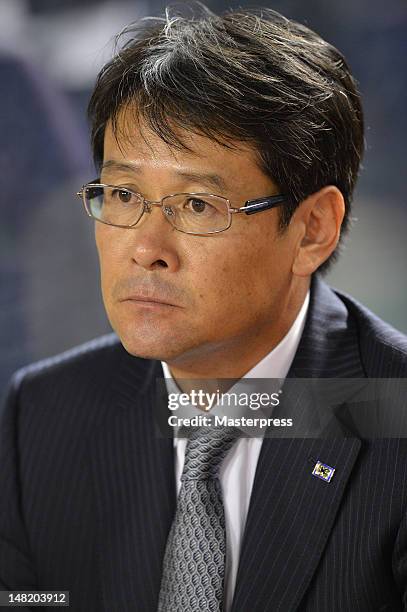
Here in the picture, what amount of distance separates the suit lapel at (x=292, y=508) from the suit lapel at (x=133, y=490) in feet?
0.70

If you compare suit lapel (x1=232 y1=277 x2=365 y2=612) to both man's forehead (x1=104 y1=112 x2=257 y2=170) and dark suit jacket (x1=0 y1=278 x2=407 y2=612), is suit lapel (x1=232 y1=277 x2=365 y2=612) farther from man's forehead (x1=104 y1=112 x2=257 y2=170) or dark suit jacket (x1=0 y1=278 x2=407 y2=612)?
man's forehead (x1=104 y1=112 x2=257 y2=170)

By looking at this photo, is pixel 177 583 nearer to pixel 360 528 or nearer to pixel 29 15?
pixel 360 528

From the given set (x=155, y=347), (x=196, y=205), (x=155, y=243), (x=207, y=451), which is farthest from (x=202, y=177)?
(x=207, y=451)

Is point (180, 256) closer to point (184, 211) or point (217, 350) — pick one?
point (184, 211)

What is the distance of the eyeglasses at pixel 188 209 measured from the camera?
161cm

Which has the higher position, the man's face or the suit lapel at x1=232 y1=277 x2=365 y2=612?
the man's face

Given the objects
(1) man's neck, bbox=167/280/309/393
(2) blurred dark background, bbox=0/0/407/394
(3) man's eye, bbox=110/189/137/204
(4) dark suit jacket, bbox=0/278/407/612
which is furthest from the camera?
(2) blurred dark background, bbox=0/0/407/394

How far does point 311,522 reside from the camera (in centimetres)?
161

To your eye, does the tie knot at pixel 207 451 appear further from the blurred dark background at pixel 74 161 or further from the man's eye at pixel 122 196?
the blurred dark background at pixel 74 161

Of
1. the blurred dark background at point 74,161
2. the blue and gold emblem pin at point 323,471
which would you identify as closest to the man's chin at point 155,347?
the blue and gold emblem pin at point 323,471

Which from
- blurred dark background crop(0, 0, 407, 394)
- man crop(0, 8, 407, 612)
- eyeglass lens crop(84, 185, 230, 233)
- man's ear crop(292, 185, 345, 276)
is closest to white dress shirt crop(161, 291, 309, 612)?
man crop(0, 8, 407, 612)

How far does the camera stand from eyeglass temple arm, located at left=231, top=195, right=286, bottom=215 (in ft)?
5.39

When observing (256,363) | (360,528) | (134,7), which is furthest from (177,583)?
(134,7)

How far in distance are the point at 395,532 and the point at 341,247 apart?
79 cm
